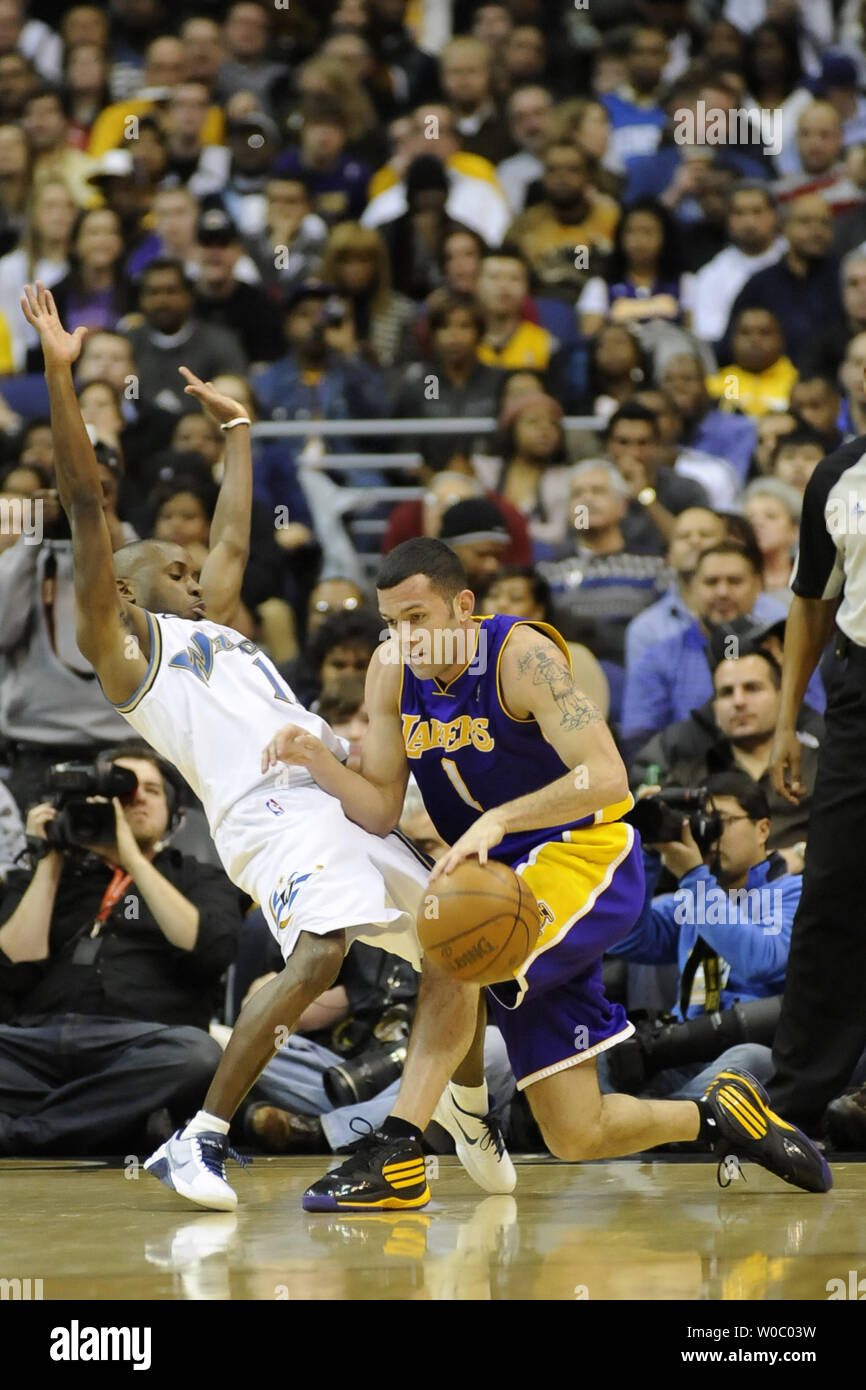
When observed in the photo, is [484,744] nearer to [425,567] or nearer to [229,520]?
[425,567]

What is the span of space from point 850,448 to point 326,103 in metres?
6.17

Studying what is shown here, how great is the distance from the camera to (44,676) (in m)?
6.26

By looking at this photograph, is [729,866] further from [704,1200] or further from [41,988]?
[41,988]

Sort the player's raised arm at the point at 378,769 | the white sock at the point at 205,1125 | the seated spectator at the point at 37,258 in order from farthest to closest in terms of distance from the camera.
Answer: the seated spectator at the point at 37,258, the player's raised arm at the point at 378,769, the white sock at the point at 205,1125

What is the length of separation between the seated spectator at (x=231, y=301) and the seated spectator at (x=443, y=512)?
5.10 ft

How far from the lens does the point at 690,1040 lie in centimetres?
504

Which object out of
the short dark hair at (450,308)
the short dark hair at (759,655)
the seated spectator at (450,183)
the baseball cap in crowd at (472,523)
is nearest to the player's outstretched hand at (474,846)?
the short dark hair at (759,655)

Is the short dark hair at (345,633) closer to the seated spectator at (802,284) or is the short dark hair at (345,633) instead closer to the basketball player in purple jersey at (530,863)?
the basketball player in purple jersey at (530,863)

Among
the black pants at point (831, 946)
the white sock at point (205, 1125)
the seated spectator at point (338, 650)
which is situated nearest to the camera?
the white sock at point (205, 1125)

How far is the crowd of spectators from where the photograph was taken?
6.34 metres

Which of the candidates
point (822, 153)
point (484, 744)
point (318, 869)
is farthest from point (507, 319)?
point (318, 869)

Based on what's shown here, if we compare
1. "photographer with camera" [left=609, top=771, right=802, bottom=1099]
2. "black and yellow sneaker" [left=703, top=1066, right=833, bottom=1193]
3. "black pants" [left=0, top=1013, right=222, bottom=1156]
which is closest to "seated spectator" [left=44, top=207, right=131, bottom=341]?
"black pants" [left=0, top=1013, right=222, bottom=1156]

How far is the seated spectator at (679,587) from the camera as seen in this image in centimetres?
648

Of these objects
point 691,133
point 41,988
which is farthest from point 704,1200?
→ point 691,133
